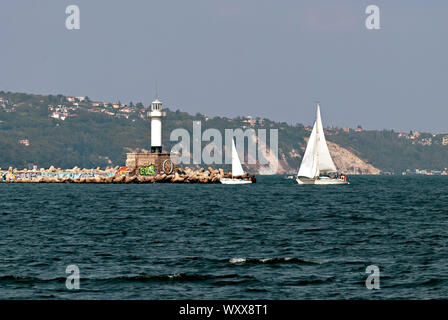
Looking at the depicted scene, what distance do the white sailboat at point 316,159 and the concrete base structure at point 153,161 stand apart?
87.8ft

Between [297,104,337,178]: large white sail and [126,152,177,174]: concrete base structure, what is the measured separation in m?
27.9

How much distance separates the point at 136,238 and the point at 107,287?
1295 centimetres

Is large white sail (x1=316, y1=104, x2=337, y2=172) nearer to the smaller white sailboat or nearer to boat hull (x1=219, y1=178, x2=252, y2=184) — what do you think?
the smaller white sailboat

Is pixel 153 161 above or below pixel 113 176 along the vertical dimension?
above

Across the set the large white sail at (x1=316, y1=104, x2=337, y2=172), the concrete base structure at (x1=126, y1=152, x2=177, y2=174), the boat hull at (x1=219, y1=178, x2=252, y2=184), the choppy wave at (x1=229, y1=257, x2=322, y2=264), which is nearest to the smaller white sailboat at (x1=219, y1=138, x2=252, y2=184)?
the boat hull at (x1=219, y1=178, x2=252, y2=184)

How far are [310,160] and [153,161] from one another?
103 feet

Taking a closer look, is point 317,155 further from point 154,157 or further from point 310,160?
point 154,157

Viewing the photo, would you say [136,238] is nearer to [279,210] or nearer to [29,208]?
[279,210]

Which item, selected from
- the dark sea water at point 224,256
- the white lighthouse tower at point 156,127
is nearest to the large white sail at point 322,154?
the white lighthouse tower at point 156,127

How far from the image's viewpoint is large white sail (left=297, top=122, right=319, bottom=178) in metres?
104

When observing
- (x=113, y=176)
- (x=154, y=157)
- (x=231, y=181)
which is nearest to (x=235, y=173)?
(x=231, y=181)

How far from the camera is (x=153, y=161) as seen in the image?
12488 centimetres

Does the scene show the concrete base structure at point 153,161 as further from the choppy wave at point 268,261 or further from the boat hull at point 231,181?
the choppy wave at point 268,261

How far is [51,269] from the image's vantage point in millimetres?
22578
